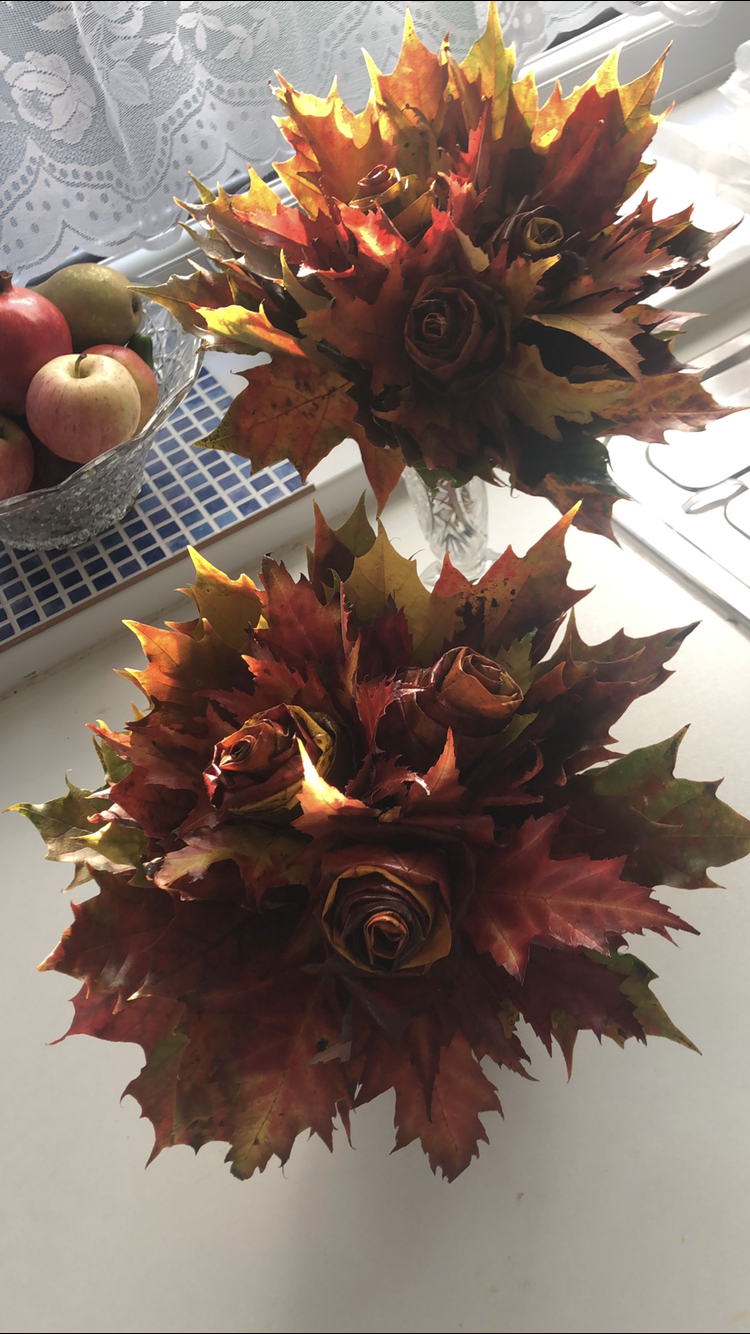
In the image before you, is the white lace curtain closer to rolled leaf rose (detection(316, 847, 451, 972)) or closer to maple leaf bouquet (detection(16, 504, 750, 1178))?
maple leaf bouquet (detection(16, 504, 750, 1178))

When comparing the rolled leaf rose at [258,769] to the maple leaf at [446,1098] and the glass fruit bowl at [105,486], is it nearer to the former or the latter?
the maple leaf at [446,1098]

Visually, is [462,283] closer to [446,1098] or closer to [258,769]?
[258,769]

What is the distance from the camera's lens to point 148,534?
2.45 ft

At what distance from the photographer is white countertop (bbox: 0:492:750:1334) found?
0.44 metres

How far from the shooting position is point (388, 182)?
16.9 inches

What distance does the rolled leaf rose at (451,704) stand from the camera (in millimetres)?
353

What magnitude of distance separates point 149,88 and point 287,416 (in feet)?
1.38

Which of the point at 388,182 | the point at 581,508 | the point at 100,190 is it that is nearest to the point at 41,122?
the point at 100,190

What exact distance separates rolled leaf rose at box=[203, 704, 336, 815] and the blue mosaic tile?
1.34ft

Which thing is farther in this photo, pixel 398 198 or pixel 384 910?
pixel 398 198

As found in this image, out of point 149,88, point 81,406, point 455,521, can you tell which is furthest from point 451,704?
point 149,88

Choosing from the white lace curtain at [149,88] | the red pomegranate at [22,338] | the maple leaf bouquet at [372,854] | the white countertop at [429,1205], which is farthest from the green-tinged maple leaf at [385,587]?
the white lace curtain at [149,88]

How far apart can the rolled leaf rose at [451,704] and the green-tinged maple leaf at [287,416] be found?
140 mm

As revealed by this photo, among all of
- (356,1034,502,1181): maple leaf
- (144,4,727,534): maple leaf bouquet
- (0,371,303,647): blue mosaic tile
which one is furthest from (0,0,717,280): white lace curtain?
(356,1034,502,1181): maple leaf
